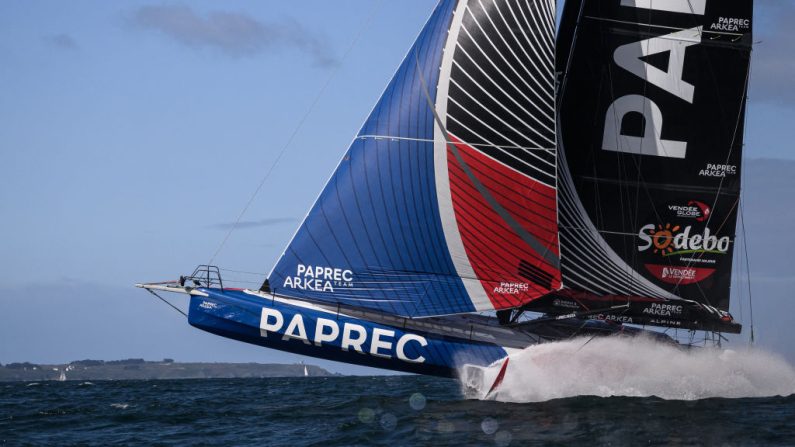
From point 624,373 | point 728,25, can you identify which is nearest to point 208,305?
point 624,373

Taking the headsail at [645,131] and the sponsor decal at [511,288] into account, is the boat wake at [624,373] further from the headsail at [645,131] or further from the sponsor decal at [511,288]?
the headsail at [645,131]

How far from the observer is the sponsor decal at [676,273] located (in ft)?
79.5

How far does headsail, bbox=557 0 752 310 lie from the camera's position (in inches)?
931

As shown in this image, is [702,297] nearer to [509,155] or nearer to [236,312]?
[509,155]

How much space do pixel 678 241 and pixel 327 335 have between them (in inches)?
350

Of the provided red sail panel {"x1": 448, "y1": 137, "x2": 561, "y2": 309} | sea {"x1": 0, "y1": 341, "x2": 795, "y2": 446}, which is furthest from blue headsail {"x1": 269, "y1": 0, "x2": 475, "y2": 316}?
sea {"x1": 0, "y1": 341, "x2": 795, "y2": 446}

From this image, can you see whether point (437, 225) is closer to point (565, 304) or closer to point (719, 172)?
point (565, 304)

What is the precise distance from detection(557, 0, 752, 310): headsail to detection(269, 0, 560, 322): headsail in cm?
209

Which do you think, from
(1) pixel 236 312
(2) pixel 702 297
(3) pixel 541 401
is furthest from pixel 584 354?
(1) pixel 236 312

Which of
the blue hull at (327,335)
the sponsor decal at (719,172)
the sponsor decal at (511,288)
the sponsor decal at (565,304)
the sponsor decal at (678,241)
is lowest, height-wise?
the blue hull at (327,335)

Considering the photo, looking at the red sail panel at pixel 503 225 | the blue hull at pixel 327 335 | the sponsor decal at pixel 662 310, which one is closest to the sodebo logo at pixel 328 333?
the blue hull at pixel 327 335

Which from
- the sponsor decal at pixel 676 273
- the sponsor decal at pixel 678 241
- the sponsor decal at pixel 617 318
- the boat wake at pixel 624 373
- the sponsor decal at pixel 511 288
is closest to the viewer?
the boat wake at pixel 624 373

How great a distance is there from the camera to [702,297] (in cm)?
2441

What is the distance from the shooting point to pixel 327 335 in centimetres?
2125
